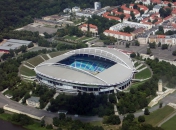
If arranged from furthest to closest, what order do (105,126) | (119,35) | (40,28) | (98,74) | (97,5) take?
(97,5)
(40,28)
(119,35)
(98,74)
(105,126)

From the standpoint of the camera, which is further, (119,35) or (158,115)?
(119,35)

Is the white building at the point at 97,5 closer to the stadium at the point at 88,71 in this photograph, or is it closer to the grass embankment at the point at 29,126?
the stadium at the point at 88,71

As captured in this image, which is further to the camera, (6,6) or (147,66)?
(6,6)

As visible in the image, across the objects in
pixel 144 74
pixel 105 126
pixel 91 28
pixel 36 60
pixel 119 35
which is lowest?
pixel 105 126

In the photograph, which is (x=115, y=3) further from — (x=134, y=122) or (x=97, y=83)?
(x=134, y=122)

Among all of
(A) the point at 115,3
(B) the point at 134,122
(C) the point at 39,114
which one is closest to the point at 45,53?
(C) the point at 39,114

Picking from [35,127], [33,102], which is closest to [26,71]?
[33,102]

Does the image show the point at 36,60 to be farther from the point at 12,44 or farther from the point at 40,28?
the point at 40,28

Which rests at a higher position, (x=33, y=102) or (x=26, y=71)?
(x=26, y=71)
